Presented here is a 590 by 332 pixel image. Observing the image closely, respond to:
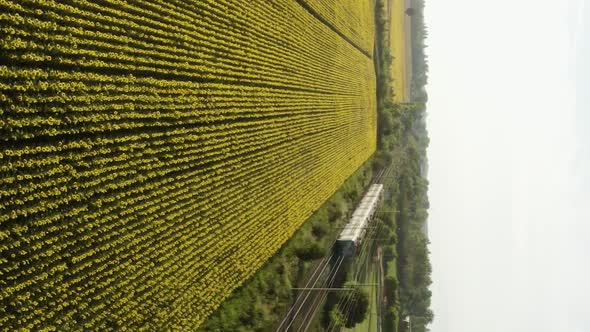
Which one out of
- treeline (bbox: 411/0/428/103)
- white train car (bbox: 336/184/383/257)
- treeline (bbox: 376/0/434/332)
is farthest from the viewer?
treeline (bbox: 411/0/428/103)

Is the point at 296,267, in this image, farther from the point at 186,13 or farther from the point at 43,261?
the point at 43,261

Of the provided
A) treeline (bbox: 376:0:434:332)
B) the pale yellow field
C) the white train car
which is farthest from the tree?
the pale yellow field

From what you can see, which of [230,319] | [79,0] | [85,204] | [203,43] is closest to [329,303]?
[230,319]

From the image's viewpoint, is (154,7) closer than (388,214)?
Yes

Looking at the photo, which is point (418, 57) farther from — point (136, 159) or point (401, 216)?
point (136, 159)

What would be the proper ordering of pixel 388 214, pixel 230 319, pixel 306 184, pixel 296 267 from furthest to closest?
pixel 388 214 → pixel 306 184 → pixel 296 267 → pixel 230 319

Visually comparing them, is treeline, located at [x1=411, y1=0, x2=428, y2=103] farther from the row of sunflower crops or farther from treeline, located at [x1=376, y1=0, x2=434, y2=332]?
the row of sunflower crops
